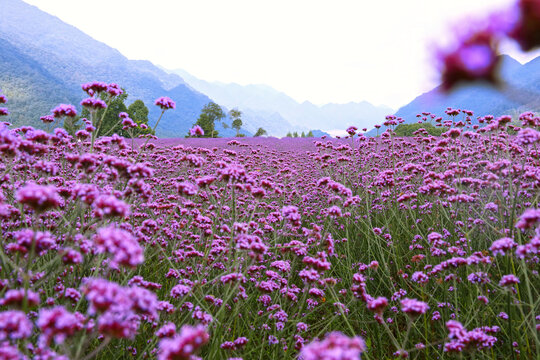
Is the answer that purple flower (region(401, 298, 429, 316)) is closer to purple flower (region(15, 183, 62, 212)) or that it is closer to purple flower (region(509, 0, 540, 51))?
purple flower (region(509, 0, 540, 51))

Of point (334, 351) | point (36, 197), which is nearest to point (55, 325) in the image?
point (36, 197)

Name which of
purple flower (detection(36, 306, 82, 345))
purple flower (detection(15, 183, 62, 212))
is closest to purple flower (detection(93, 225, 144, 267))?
purple flower (detection(36, 306, 82, 345))

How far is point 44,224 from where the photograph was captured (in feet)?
11.5

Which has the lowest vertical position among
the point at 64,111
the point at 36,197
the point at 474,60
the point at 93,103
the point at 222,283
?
the point at 222,283

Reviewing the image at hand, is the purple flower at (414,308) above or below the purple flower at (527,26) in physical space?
below

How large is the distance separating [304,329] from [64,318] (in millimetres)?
2399

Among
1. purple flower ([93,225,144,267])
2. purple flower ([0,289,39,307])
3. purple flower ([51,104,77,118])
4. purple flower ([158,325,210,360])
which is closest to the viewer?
purple flower ([158,325,210,360])

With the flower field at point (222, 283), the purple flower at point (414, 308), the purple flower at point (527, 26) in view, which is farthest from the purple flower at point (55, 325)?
the purple flower at point (414, 308)

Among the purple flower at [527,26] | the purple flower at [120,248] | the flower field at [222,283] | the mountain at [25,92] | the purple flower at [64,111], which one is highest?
the purple flower at [527,26]

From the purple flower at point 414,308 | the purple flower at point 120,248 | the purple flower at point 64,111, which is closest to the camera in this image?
the purple flower at point 120,248

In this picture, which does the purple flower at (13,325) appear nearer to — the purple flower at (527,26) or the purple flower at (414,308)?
the purple flower at (527,26)

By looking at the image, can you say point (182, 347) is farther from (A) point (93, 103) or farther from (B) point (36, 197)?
(A) point (93, 103)

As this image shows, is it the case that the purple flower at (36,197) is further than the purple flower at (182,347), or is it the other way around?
the purple flower at (36,197)

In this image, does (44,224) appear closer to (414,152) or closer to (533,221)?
(533,221)
